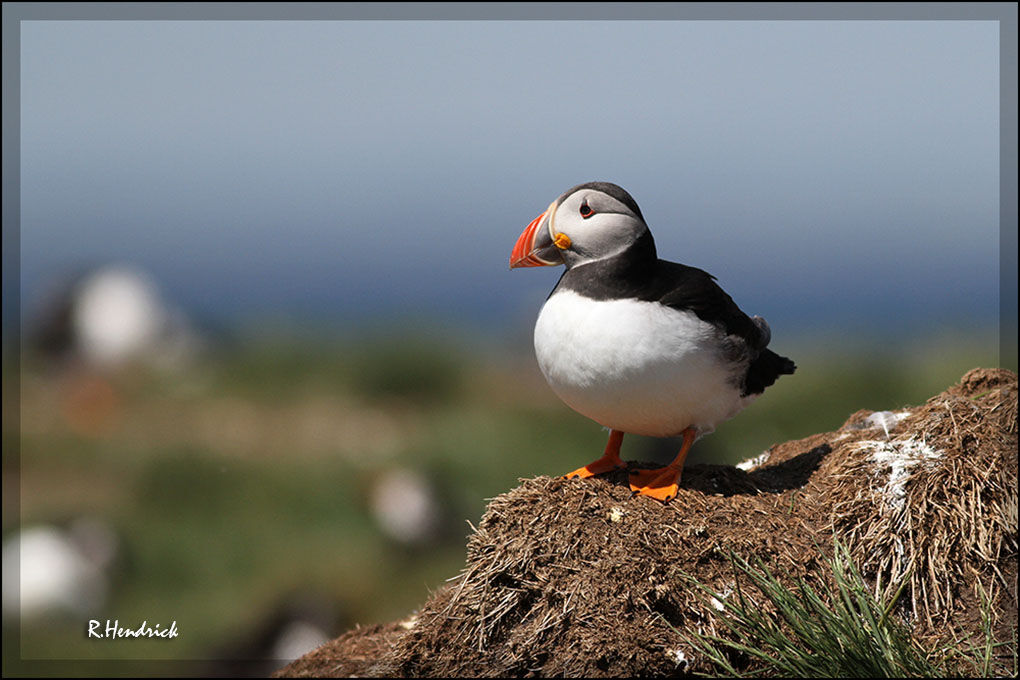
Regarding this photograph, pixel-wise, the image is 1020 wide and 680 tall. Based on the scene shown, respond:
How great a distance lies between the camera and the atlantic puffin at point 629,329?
16.7 ft

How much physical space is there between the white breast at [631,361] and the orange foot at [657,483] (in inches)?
9.9

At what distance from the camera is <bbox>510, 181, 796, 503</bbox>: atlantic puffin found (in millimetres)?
5102

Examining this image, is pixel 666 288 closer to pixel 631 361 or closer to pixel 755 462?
pixel 631 361

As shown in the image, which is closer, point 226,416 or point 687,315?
point 687,315

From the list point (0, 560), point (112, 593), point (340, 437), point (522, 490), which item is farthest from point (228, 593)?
point (522, 490)

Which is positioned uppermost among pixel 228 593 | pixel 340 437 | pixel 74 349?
pixel 74 349

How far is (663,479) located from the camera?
5.39 meters

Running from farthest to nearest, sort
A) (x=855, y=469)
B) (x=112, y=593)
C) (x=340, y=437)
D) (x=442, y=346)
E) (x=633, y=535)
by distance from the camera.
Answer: (x=442, y=346)
(x=340, y=437)
(x=112, y=593)
(x=855, y=469)
(x=633, y=535)

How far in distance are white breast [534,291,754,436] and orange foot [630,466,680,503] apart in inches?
9.9

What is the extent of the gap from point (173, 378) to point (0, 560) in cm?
622

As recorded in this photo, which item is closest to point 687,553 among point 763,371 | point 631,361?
point 631,361

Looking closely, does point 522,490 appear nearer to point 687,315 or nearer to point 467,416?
point 687,315

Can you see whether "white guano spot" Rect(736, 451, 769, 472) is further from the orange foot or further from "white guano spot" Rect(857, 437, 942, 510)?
the orange foot

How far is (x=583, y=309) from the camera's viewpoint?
518 cm
